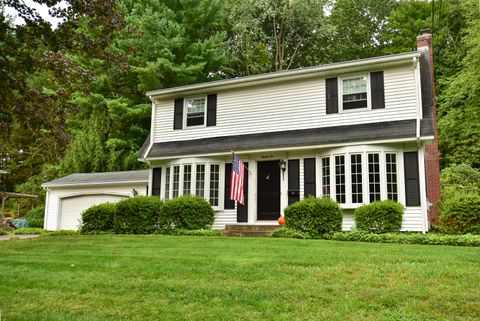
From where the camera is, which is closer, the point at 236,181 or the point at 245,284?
the point at 245,284

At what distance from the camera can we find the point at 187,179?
14.5 m

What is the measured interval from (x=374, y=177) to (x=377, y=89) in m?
2.76

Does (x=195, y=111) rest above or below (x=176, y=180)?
above

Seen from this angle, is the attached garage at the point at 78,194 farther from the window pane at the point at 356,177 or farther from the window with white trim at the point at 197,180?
the window pane at the point at 356,177

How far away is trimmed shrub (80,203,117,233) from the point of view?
13539 mm

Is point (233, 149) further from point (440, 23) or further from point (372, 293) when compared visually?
point (440, 23)

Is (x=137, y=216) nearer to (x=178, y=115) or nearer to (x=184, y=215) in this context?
(x=184, y=215)

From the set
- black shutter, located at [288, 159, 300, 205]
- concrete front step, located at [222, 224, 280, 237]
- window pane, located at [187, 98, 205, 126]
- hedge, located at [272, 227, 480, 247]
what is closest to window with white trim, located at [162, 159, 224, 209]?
concrete front step, located at [222, 224, 280, 237]

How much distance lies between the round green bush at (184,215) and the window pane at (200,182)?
1030 millimetres

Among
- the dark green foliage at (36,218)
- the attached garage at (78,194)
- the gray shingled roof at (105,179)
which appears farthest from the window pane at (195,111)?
the dark green foliage at (36,218)

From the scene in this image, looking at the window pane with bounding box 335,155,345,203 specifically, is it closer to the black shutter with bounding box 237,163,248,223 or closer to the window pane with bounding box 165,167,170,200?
the black shutter with bounding box 237,163,248,223

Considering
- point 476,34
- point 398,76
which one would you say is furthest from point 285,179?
point 476,34

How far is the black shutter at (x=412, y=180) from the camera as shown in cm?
1148

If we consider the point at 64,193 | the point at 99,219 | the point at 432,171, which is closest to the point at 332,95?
the point at 432,171
